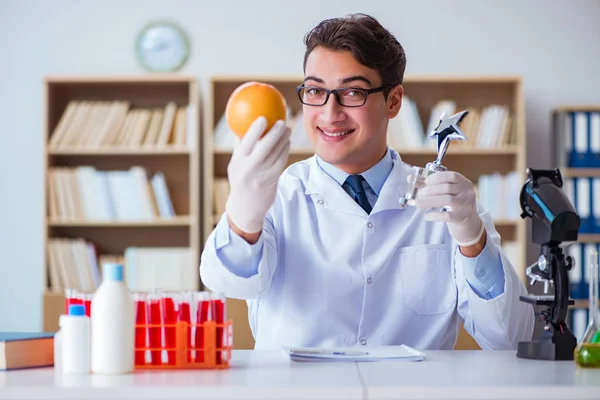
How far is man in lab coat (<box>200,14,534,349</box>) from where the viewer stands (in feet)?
5.81

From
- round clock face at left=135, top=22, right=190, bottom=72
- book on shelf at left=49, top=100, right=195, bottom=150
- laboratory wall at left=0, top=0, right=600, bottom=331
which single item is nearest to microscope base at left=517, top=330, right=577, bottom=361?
book on shelf at left=49, top=100, right=195, bottom=150

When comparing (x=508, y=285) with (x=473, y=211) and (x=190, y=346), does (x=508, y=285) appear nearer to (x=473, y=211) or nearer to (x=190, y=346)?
(x=473, y=211)

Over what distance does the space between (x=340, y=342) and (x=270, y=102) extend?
2.10ft

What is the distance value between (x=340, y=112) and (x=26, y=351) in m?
0.85

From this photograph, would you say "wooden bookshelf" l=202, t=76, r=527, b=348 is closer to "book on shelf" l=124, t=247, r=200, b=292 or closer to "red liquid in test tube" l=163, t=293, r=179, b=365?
"book on shelf" l=124, t=247, r=200, b=292

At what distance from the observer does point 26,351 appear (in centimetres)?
129

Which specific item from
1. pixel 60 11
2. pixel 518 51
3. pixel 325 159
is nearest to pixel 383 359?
pixel 325 159

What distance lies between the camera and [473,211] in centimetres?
152

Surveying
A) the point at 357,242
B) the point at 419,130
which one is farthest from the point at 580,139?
the point at 357,242

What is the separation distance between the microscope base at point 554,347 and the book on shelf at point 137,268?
2734 millimetres

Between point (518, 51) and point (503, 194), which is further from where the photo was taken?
point (518, 51)

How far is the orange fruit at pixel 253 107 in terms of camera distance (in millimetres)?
1371

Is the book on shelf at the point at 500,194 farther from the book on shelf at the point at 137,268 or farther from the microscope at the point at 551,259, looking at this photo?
the microscope at the point at 551,259

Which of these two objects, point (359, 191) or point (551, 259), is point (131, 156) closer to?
point (359, 191)
